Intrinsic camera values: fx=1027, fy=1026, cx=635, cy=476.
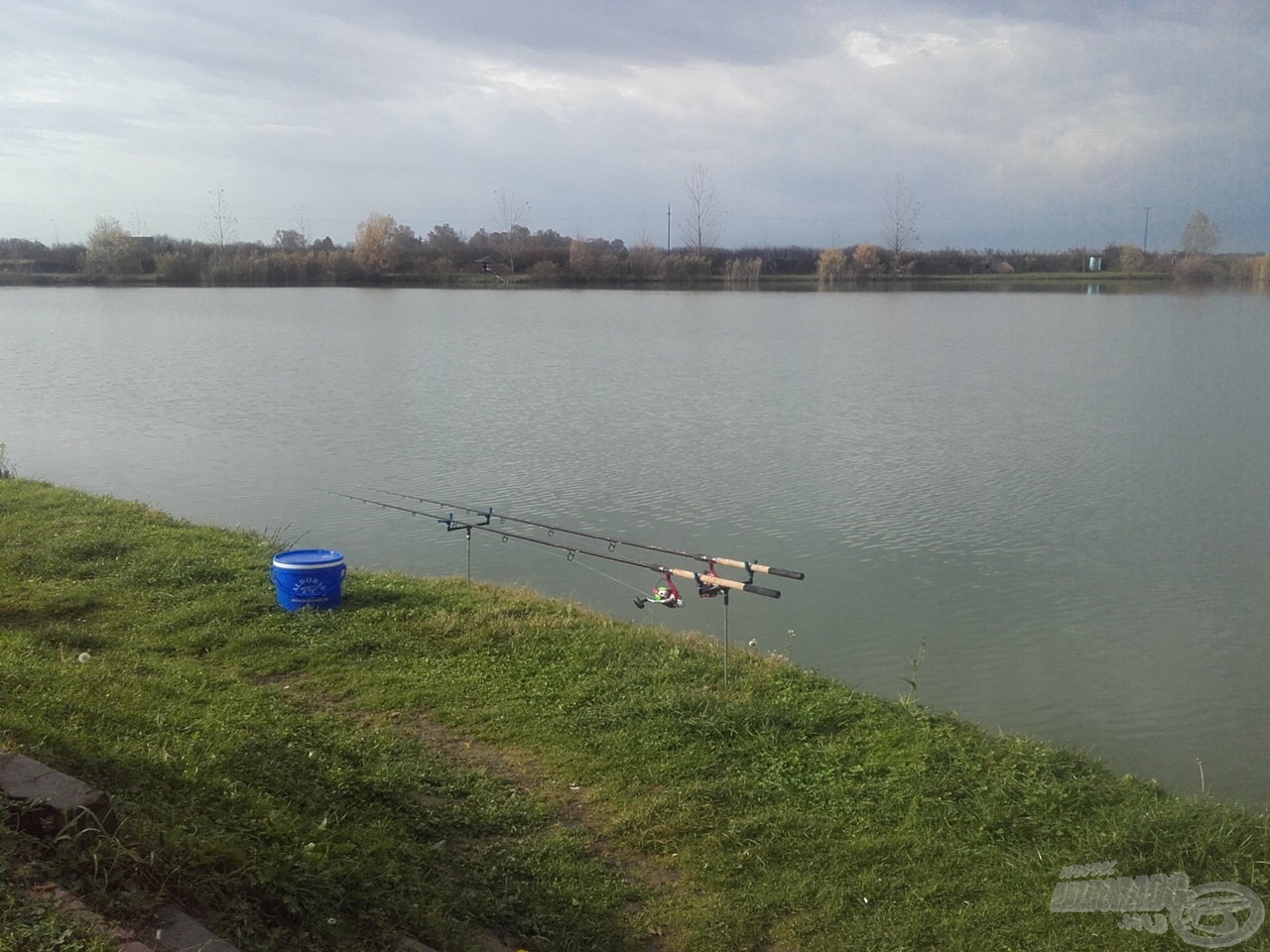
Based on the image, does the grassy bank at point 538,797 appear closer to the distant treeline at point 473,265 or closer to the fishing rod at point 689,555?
the fishing rod at point 689,555

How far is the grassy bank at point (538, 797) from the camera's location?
11.0 ft

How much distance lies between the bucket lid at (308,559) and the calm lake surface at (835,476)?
2.73 m

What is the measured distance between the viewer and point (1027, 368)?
27609 mm

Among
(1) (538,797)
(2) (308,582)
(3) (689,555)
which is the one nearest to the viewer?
(1) (538,797)

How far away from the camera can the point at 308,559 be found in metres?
7.62

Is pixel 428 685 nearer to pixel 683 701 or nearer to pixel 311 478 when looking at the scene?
pixel 683 701

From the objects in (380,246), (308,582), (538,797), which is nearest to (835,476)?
(308,582)

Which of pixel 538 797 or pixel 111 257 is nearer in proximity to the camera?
pixel 538 797

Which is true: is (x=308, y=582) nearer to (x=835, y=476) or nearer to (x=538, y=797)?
(x=538, y=797)

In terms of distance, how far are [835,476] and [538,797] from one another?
1059cm

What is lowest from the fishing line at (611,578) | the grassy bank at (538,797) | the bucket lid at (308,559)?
the fishing line at (611,578)

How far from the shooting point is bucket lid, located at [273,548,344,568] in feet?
24.3

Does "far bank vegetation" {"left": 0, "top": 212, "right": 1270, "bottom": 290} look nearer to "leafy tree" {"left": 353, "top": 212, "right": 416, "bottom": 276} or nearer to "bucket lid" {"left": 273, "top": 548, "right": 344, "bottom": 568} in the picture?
"leafy tree" {"left": 353, "top": 212, "right": 416, "bottom": 276}

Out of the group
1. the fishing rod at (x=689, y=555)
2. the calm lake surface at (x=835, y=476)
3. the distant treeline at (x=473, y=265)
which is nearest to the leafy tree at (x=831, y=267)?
the distant treeline at (x=473, y=265)
